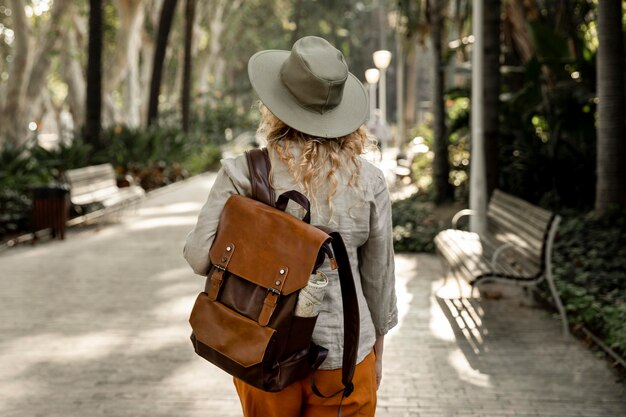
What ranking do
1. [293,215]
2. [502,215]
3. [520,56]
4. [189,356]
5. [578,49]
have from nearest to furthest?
[293,215]
[189,356]
[502,215]
[578,49]
[520,56]

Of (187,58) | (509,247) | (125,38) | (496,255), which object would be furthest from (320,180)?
(187,58)

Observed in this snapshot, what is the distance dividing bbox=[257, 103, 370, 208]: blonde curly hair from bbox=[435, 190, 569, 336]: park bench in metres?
3.92

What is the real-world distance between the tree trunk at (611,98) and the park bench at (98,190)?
6.99 metres

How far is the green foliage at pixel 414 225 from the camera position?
11.2 meters

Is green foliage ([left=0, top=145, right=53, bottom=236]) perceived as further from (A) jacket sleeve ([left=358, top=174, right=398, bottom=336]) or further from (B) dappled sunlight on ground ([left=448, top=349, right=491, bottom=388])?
(A) jacket sleeve ([left=358, top=174, right=398, bottom=336])

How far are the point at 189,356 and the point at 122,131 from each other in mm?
15489

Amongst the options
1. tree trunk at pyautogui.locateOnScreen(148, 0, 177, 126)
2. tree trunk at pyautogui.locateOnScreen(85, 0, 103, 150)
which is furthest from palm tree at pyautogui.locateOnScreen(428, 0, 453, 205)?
tree trunk at pyautogui.locateOnScreen(148, 0, 177, 126)

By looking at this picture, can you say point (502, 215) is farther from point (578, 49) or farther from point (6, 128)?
point (6, 128)

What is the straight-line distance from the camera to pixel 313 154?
266 centimetres

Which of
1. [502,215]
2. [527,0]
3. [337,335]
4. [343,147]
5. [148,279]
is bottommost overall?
[148,279]

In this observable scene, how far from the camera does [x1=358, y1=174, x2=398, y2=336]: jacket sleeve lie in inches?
109

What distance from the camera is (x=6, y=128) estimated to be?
18.3 metres

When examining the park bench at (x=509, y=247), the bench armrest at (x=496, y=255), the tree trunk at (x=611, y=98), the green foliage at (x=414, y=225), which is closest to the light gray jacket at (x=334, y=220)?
the park bench at (x=509, y=247)

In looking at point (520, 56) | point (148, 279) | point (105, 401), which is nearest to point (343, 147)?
point (105, 401)
